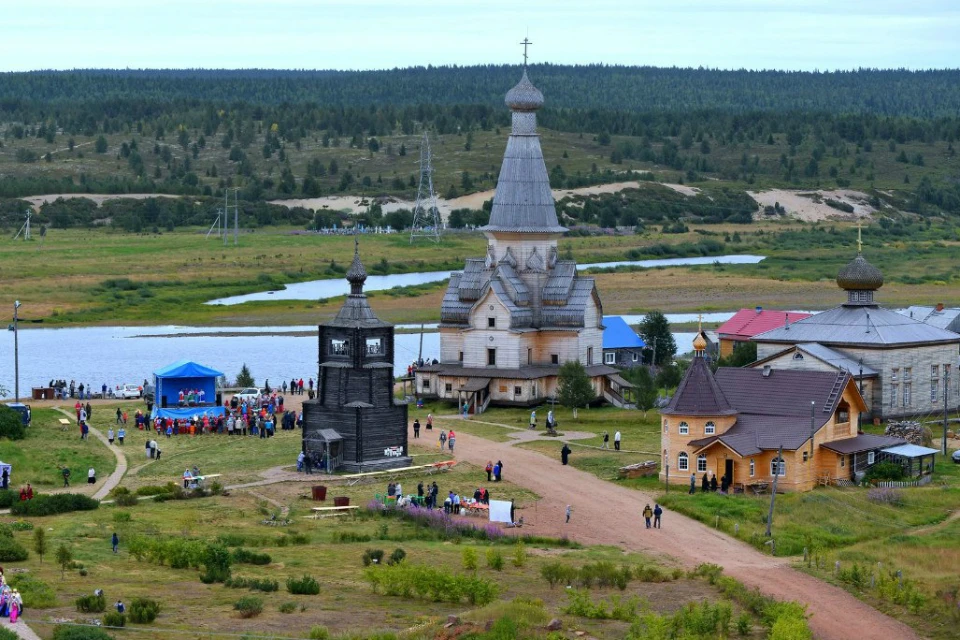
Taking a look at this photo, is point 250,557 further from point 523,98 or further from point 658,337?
point 658,337

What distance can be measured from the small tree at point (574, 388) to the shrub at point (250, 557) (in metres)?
22.8

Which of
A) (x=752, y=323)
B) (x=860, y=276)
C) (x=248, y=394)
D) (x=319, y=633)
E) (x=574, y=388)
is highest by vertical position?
(x=860, y=276)

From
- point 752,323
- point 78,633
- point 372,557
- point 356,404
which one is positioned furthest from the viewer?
point 752,323

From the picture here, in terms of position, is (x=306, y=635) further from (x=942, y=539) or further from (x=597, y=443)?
(x=597, y=443)

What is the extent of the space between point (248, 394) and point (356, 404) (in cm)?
1460

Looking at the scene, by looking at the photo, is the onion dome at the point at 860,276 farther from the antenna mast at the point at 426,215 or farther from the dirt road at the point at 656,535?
the antenna mast at the point at 426,215

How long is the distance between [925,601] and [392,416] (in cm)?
1753

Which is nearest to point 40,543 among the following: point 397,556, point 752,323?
point 397,556

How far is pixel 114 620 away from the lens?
33.3 meters

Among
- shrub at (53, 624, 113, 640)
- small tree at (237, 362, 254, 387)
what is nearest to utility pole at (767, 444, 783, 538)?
shrub at (53, 624, 113, 640)

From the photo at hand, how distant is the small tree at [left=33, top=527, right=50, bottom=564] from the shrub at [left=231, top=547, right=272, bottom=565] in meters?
3.57

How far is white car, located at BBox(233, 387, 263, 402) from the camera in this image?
63300 mm

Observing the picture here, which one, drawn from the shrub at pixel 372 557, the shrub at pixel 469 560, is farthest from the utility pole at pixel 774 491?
the shrub at pixel 372 557

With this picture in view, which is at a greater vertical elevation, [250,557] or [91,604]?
[91,604]
